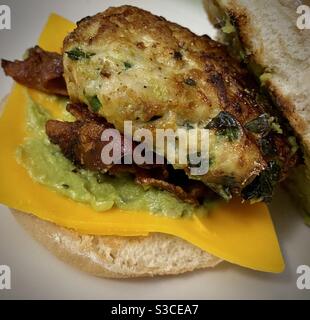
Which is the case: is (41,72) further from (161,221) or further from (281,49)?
(281,49)

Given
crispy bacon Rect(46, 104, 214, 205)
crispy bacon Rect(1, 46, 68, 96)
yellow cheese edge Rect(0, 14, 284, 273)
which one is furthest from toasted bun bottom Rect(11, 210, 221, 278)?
crispy bacon Rect(1, 46, 68, 96)

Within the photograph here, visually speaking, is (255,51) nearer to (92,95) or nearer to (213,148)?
→ (213,148)

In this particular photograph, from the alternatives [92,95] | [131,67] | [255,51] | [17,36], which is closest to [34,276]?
[92,95]

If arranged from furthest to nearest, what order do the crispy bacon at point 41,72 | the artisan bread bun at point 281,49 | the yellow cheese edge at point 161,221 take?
the crispy bacon at point 41,72 < the yellow cheese edge at point 161,221 < the artisan bread bun at point 281,49

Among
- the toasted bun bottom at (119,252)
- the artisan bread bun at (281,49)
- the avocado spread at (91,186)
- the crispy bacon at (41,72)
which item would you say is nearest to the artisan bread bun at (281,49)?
the artisan bread bun at (281,49)

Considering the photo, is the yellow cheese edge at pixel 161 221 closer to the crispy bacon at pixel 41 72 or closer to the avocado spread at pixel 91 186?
the avocado spread at pixel 91 186

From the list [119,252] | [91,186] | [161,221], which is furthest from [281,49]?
[119,252]
